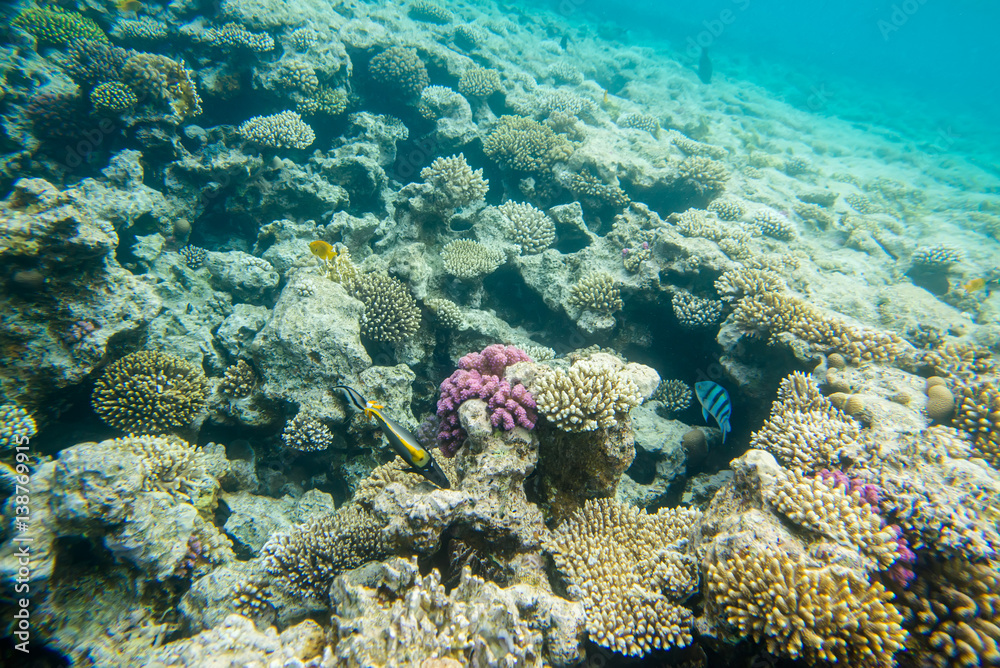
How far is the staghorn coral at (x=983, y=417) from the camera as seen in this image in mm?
3746

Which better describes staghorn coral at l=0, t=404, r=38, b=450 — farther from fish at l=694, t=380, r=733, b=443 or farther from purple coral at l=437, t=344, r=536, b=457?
fish at l=694, t=380, r=733, b=443

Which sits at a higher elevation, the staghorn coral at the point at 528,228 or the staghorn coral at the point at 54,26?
the staghorn coral at the point at 54,26

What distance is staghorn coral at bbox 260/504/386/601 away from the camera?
3.21m

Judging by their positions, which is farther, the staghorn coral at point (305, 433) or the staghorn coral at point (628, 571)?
the staghorn coral at point (305, 433)

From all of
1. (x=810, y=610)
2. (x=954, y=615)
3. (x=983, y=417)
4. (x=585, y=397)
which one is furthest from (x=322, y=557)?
(x=983, y=417)

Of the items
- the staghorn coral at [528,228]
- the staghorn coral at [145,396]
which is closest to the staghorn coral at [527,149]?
the staghorn coral at [528,228]

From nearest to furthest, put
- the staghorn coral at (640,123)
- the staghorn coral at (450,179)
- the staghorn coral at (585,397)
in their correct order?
1. the staghorn coral at (585,397)
2. the staghorn coral at (450,179)
3. the staghorn coral at (640,123)

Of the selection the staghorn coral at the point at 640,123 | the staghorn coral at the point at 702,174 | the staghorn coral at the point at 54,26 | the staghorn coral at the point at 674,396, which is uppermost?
the staghorn coral at the point at 640,123

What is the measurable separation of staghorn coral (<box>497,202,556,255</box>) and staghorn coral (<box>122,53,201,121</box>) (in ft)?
20.9

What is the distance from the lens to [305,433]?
13.8 feet

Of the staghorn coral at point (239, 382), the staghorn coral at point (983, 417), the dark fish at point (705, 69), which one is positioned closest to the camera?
the staghorn coral at point (983, 417)

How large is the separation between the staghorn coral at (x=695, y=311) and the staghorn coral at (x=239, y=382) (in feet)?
19.4

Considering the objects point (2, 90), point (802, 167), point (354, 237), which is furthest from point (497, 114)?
point (802, 167)

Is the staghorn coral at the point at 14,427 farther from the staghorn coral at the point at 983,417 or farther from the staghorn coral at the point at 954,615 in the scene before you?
the staghorn coral at the point at 983,417
